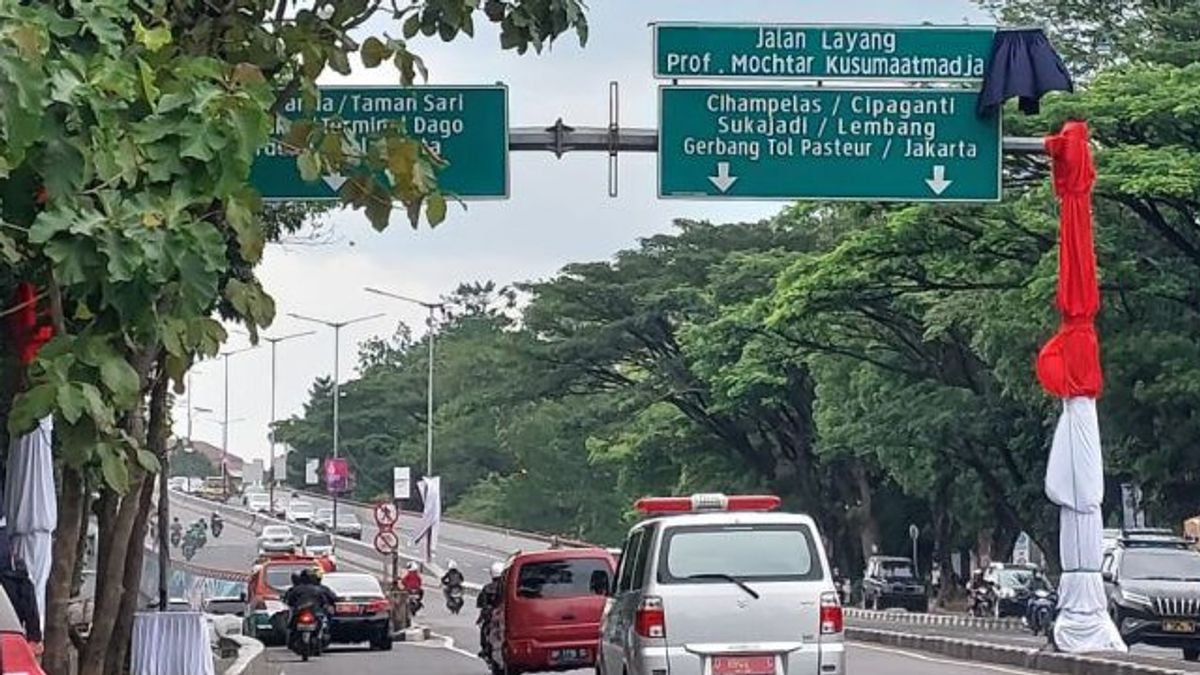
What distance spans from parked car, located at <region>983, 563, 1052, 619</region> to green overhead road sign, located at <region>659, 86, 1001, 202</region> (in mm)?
26018

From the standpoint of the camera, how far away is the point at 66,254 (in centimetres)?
801

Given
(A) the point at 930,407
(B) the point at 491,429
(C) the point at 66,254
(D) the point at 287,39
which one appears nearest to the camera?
(C) the point at 66,254

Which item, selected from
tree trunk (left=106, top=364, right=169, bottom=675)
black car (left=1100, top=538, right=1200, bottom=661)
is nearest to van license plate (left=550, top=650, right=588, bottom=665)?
black car (left=1100, top=538, right=1200, bottom=661)

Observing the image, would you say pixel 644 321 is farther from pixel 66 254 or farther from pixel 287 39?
pixel 66 254

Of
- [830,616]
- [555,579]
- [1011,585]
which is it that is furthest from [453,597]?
[830,616]

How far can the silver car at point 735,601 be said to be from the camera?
601 inches

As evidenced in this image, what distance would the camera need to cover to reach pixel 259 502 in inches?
4678

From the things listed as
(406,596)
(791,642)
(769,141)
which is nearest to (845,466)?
(406,596)

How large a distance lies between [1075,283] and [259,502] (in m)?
96.3

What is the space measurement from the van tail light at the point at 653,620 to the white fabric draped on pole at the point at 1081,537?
1137 cm

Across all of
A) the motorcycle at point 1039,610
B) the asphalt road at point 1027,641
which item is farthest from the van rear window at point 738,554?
the motorcycle at point 1039,610

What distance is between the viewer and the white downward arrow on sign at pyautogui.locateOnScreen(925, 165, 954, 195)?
71.4ft

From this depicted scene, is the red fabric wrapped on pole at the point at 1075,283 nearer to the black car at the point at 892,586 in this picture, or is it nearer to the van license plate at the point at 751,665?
the van license plate at the point at 751,665

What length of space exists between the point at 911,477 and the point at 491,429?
55.8 metres
